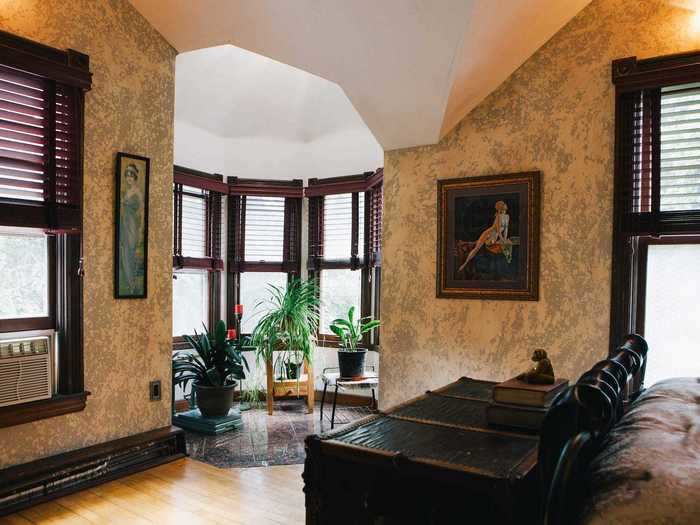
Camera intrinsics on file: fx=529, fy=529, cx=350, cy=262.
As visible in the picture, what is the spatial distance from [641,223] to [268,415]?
346cm

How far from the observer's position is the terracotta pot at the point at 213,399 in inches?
171

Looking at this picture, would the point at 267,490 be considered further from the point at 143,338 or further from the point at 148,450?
the point at 143,338

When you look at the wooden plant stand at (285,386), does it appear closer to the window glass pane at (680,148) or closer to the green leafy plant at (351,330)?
the green leafy plant at (351,330)

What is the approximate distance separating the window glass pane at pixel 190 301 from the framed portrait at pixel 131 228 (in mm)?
1708

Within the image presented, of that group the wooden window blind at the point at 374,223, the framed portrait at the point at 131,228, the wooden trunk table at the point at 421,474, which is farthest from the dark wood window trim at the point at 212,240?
the wooden trunk table at the point at 421,474

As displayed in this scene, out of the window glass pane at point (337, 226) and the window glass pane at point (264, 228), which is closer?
the window glass pane at point (337, 226)

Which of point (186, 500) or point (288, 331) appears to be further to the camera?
point (288, 331)

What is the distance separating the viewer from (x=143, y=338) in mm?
3549

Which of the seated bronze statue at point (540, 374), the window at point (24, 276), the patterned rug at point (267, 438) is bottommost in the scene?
the patterned rug at point (267, 438)

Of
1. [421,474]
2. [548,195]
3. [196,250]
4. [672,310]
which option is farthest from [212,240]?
[421,474]

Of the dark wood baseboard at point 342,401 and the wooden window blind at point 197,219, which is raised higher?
the wooden window blind at point 197,219

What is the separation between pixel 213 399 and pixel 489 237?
2573mm

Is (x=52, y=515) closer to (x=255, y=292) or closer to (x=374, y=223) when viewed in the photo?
(x=255, y=292)

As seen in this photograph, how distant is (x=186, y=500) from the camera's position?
9.63 feet
